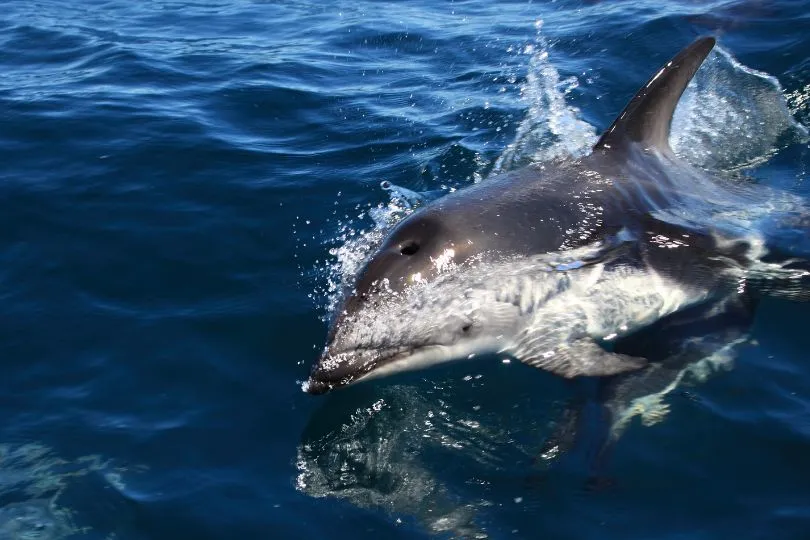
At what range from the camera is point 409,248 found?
8258mm

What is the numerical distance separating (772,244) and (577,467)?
4.16 metres

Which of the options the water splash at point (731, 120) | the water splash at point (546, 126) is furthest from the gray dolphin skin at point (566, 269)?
the water splash at point (731, 120)

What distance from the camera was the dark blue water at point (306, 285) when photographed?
6934 mm

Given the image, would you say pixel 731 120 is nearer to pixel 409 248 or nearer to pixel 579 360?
pixel 579 360

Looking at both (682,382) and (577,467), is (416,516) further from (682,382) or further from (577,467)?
(682,382)

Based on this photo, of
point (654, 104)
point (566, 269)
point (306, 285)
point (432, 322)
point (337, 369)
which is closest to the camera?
point (337, 369)

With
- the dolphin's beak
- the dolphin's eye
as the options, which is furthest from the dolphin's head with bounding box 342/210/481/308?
the dolphin's beak

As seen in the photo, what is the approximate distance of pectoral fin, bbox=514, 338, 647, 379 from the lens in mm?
8086

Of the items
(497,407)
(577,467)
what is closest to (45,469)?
(497,407)

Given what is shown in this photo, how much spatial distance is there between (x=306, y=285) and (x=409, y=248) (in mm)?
2023

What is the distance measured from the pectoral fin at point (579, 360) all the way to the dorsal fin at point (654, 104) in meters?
2.68

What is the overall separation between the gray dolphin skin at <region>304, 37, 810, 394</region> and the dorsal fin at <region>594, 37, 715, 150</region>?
2 cm

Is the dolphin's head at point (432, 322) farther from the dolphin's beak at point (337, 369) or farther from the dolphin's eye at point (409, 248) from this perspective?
the dolphin's eye at point (409, 248)

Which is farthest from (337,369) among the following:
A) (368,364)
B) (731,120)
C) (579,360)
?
(731,120)
